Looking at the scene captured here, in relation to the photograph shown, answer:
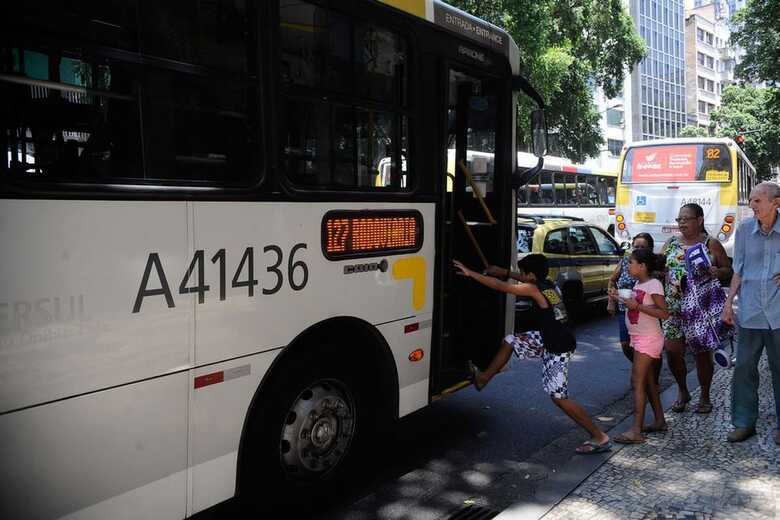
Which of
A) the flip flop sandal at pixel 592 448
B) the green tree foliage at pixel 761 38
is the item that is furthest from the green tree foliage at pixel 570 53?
the flip flop sandal at pixel 592 448

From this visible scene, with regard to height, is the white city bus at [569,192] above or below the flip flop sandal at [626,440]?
above

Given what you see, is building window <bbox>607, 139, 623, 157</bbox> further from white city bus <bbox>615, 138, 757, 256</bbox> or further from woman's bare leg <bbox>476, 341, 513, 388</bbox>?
woman's bare leg <bbox>476, 341, 513, 388</bbox>

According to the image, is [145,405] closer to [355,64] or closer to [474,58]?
[355,64]

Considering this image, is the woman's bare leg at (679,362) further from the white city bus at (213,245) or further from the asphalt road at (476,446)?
the white city bus at (213,245)

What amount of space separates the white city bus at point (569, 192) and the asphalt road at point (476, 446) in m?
13.4

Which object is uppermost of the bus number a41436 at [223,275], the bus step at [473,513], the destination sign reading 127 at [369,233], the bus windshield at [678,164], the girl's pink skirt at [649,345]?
the bus windshield at [678,164]

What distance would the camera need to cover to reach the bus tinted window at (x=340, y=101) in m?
3.69

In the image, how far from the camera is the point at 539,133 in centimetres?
585

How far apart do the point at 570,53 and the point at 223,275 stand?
24998 millimetres

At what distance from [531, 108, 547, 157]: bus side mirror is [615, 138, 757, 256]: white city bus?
12.1m

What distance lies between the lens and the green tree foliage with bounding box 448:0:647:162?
17.1 meters

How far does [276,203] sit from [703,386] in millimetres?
4189

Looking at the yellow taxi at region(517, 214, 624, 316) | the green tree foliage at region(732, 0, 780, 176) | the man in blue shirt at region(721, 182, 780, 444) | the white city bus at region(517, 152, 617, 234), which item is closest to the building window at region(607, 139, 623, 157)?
the green tree foliage at region(732, 0, 780, 176)

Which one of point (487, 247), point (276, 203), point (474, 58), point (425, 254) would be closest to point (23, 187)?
point (276, 203)
